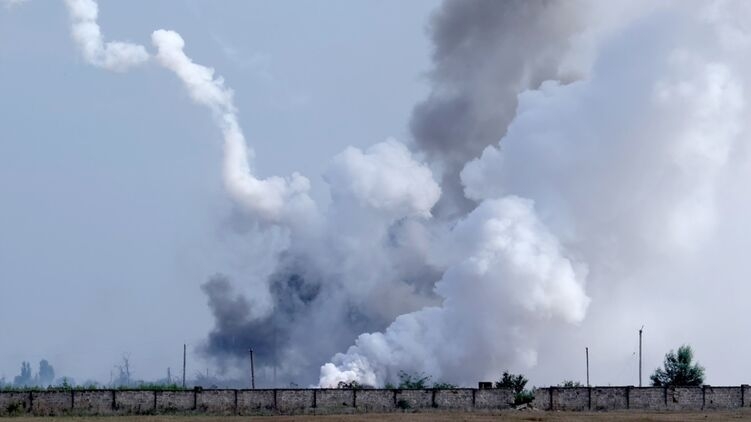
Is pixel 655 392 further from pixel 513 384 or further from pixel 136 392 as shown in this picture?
pixel 136 392

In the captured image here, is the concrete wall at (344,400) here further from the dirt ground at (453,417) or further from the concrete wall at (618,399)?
the dirt ground at (453,417)

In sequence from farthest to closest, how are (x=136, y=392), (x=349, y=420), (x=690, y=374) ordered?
(x=690, y=374)
(x=136, y=392)
(x=349, y=420)

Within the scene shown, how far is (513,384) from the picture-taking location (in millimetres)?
133500

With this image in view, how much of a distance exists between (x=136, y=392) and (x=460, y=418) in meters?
28.5

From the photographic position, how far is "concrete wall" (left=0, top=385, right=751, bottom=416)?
374 ft

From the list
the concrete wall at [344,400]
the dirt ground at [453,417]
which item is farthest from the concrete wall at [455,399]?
the dirt ground at [453,417]

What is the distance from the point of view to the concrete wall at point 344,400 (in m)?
114

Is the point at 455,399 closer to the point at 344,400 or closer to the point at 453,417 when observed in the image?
the point at 344,400

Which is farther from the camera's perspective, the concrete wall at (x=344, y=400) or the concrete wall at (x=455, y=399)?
the concrete wall at (x=455, y=399)

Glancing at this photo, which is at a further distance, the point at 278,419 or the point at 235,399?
the point at 235,399

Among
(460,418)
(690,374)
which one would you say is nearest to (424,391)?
(460,418)

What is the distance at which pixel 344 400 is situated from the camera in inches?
4633

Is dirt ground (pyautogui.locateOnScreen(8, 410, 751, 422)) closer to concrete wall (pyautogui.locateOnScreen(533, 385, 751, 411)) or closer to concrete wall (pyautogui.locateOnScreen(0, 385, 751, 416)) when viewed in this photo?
concrete wall (pyautogui.locateOnScreen(0, 385, 751, 416))

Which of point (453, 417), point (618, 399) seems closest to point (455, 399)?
point (618, 399)
